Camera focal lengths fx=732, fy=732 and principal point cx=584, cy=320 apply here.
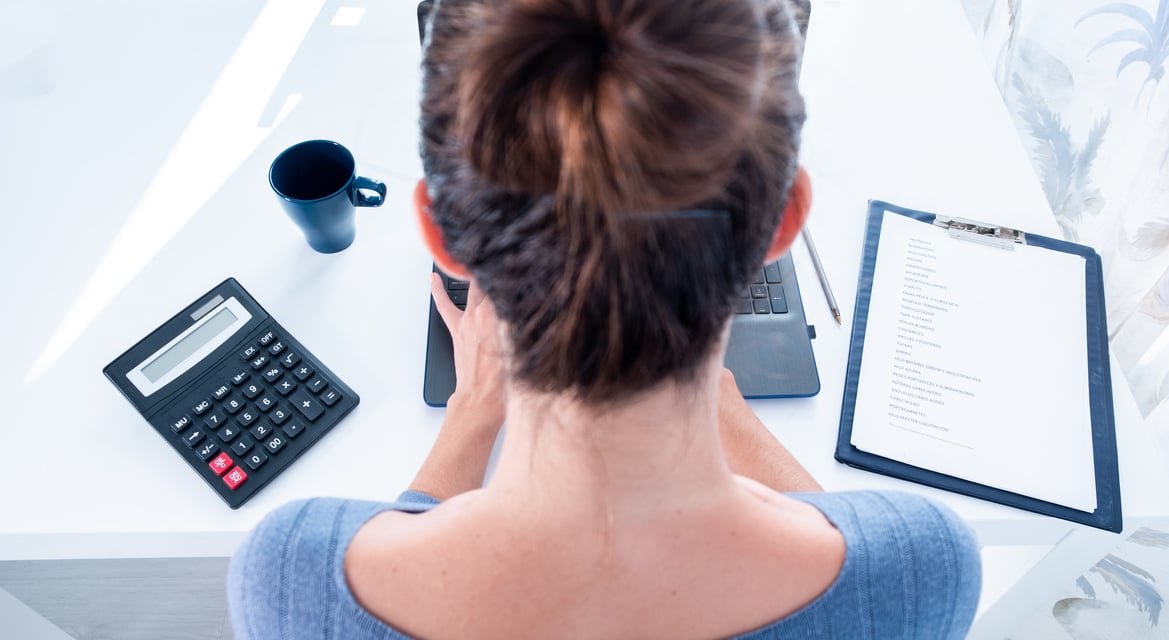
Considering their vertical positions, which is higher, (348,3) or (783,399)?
(348,3)

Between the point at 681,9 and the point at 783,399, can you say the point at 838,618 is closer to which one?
the point at 783,399

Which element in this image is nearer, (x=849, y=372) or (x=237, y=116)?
(x=849, y=372)

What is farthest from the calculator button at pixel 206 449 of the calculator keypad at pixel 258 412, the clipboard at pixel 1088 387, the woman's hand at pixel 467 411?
the clipboard at pixel 1088 387

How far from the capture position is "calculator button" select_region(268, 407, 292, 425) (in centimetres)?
70

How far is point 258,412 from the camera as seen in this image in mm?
705

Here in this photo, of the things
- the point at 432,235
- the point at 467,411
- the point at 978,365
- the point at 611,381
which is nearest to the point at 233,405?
the point at 467,411

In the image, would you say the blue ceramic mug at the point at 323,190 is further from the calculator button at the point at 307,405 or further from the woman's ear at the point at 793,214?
the woman's ear at the point at 793,214

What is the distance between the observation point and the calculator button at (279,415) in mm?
701

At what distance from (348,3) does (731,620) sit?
37.8 inches

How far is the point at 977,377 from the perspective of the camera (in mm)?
746

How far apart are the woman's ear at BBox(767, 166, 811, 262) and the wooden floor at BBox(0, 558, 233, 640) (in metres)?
1.14

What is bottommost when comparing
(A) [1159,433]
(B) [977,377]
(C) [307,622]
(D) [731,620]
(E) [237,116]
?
(A) [1159,433]

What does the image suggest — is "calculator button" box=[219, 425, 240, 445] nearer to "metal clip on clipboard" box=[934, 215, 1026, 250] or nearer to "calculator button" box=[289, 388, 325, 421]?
"calculator button" box=[289, 388, 325, 421]

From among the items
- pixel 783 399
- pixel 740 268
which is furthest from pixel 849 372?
pixel 740 268
